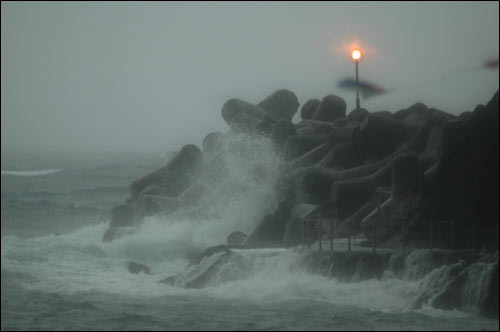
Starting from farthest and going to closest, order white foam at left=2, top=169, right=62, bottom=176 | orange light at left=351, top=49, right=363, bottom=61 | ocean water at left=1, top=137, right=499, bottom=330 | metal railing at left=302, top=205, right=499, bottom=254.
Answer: white foam at left=2, top=169, right=62, bottom=176 → orange light at left=351, top=49, right=363, bottom=61 → metal railing at left=302, top=205, right=499, bottom=254 → ocean water at left=1, top=137, right=499, bottom=330

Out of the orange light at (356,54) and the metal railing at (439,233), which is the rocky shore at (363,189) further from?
the orange light at (356,54)

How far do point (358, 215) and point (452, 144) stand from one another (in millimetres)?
4311

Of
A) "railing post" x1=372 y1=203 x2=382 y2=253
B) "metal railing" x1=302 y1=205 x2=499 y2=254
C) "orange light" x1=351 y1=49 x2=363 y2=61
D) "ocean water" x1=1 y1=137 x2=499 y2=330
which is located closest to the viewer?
"ocean water" x1=1 y1=137 x2=499 y2=330

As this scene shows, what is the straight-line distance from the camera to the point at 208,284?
20.0 metres

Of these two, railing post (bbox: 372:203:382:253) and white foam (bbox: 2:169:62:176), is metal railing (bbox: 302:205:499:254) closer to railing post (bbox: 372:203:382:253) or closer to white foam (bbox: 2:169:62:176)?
railing post (bbox: 372:203:382:253)

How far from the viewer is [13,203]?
37781mm

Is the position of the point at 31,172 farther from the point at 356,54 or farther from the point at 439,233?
the point at 439,233

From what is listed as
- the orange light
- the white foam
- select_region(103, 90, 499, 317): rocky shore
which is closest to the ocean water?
select_region(103, 90, 499, 317): rocky shore

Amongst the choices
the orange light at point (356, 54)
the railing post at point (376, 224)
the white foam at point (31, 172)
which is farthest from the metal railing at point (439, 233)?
the white foam at point (31, 172)

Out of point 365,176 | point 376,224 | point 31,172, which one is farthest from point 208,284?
point 31,172

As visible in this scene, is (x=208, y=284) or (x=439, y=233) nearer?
(x=439, y=233)

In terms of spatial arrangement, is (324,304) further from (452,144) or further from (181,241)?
(181,241)

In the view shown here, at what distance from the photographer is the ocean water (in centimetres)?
1509

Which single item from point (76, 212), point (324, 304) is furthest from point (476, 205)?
point (76, 212)
